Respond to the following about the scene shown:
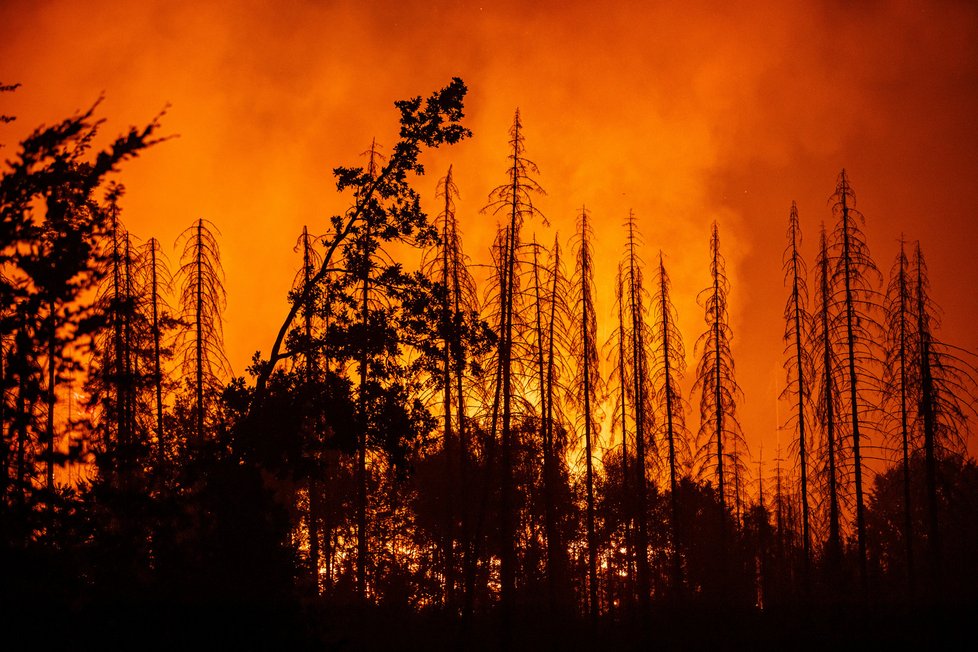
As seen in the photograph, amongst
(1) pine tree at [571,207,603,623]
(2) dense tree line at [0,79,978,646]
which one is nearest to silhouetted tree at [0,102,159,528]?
(2) dense tree line at [0,79,978,646]

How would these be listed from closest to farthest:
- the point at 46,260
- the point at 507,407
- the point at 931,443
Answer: the point at 46,260, the point at 507,407, the point at 931,443

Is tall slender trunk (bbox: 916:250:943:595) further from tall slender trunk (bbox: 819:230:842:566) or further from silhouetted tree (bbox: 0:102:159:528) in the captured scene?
silhouetted tree (bbox: 0:102:159:528)

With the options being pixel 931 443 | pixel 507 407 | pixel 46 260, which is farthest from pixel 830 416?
pixel 46 260

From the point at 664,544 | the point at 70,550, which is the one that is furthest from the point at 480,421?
the point at 664,544

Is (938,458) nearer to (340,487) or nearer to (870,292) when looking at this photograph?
(870,292)

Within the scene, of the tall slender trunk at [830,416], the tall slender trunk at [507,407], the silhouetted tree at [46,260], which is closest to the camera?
the silhouetted tree at [46,260]

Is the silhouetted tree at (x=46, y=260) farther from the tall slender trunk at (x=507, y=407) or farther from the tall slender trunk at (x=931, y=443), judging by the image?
the tall slender trunk at (x=931, y=443)

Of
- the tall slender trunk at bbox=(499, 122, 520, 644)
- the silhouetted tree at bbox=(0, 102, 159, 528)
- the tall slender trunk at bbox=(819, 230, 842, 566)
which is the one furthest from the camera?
the tall slender trunk at bbox=(819, 230, 842, 566)

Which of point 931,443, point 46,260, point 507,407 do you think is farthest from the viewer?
point 931,443

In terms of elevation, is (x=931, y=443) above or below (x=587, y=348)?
below

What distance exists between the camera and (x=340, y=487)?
40.7m

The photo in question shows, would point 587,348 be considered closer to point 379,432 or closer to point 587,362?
point 587,362

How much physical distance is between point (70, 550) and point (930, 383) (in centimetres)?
3079

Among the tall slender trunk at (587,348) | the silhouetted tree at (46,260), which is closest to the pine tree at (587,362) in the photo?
the tall slender trunk at (587,348)
